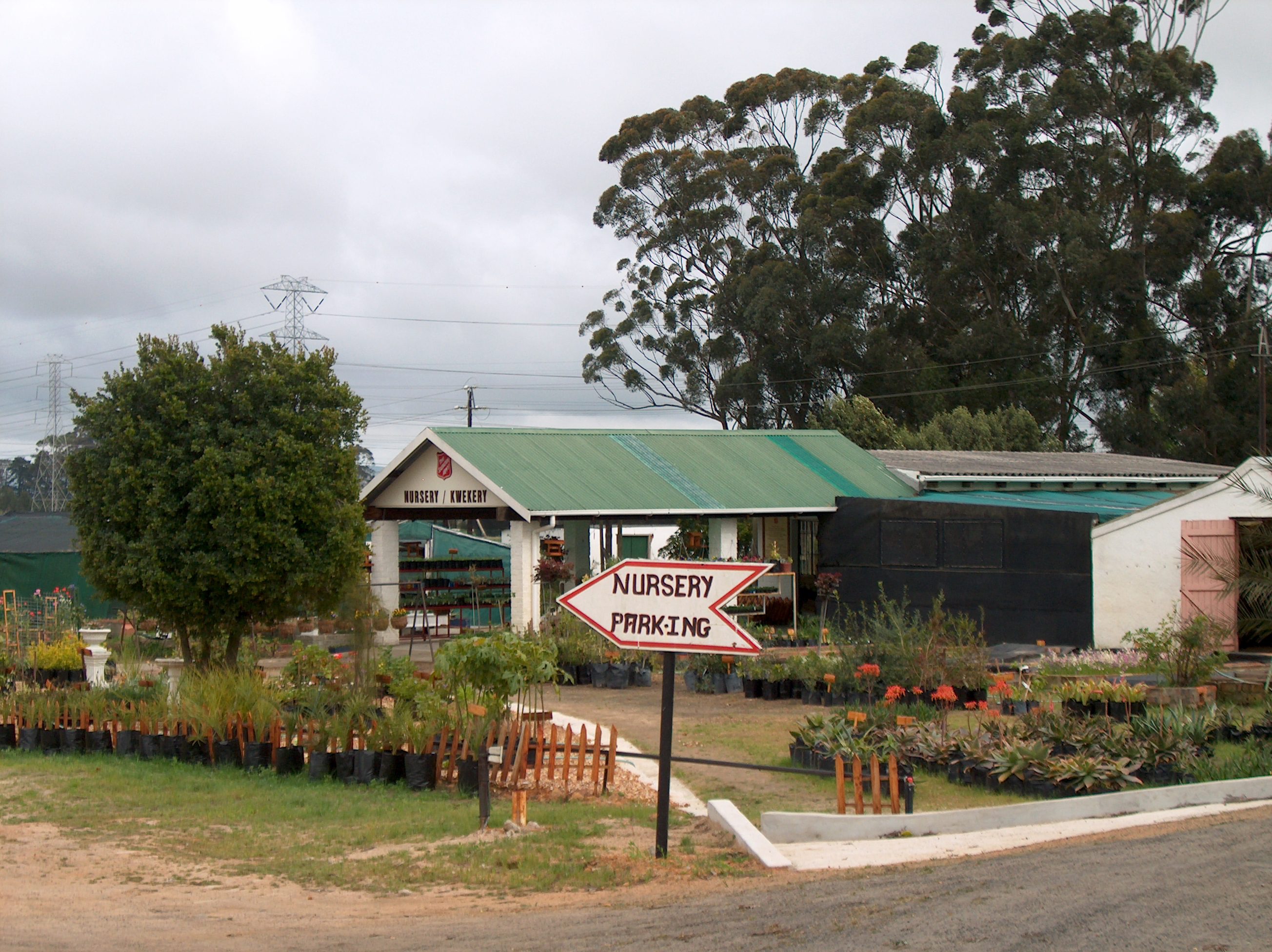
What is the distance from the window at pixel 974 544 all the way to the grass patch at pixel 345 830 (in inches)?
498

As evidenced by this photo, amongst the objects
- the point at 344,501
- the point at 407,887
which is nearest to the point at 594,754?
the point at 407,887

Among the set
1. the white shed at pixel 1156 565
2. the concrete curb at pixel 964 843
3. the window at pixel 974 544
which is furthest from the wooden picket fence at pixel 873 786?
the window at pixel 974 544

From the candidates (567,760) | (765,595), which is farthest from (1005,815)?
(765,595)

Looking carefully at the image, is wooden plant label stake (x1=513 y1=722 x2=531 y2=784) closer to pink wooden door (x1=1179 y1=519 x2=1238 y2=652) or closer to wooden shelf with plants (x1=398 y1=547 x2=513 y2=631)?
pink wooden door (x1=1179 y1=519 x2=1238 y2=652)

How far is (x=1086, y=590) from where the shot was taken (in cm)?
2053

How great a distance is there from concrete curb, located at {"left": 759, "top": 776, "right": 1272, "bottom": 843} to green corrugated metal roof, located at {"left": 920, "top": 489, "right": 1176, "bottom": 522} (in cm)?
1183

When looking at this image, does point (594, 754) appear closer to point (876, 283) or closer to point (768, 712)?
point (768, 712)

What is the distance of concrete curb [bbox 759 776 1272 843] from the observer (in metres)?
8.68

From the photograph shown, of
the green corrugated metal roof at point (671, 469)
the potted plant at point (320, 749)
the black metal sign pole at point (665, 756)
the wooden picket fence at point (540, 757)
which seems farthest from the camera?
the green corrugated metal roof at point (671, 469)

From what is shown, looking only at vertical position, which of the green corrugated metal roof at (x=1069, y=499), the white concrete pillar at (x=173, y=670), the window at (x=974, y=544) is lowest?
the white concrete pillar at (x=173, y=670)

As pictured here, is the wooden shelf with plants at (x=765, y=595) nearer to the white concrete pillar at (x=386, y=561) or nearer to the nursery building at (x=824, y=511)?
the nursery building at (x=824, y=511)

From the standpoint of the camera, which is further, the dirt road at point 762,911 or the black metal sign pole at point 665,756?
the black metal sign pole at point 665,756

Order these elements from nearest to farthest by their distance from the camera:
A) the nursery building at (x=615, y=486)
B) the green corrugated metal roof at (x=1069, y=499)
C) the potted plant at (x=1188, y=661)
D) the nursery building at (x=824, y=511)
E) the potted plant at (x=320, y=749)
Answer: the potted plant at (x=320, y=749), the potted plant at (x=1188, y=661), the nursery building at (x=824, y=511), the nursery building at (x=615, y=486), the green corrugated metal roof at (x=1069, y=499)

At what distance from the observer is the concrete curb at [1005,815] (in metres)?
8.68
